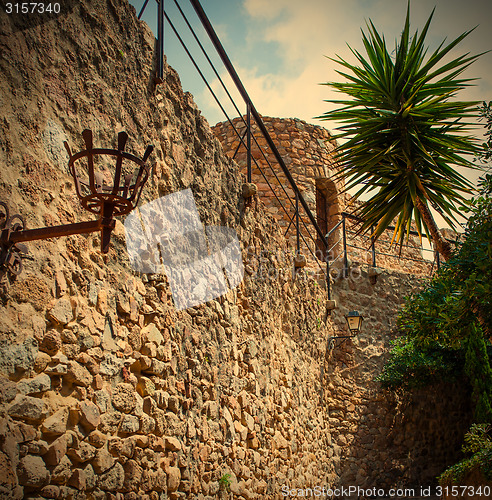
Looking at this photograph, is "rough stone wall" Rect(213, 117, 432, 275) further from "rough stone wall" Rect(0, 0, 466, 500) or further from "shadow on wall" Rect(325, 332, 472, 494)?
"rough stone wall" Rect(0, 0, 466, 500)

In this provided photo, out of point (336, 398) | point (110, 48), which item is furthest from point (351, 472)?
point (110, 48)

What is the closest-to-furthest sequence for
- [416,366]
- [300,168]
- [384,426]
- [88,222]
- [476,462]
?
1. [88,222]
2. [476,462]
3. [384,426]
4. [416,366]
5. [300,168]

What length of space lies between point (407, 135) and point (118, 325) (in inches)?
170

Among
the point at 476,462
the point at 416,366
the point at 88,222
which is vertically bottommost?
the point at 476,462

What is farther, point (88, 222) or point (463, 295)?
point (463, 295)

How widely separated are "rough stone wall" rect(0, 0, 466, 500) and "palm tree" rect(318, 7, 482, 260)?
1.73 metres

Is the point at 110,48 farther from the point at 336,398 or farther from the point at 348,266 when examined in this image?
the point at 348,266

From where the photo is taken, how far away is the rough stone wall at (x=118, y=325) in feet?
6.48

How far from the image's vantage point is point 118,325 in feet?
8.13

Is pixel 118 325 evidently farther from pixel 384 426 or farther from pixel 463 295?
pixel 384 426

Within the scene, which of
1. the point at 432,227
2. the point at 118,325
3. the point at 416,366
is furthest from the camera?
the point at 416,366

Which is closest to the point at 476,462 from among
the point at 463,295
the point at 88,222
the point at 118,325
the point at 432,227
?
the point at 463,295

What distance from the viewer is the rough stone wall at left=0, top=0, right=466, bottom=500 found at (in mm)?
1977

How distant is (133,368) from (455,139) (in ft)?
14.8
